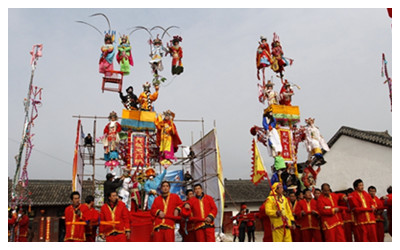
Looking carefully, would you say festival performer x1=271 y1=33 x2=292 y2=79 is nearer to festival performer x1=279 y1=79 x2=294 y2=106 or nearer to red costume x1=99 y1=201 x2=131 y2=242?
festival performer x1=279 y1=79 x2=294 y2=106

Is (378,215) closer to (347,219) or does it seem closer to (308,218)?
(347,219)

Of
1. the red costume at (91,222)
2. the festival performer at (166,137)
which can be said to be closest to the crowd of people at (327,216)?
the red costume at (91,222)

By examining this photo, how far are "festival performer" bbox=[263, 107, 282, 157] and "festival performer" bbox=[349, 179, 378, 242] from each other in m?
3.84

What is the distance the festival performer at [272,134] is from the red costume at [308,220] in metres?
3.35

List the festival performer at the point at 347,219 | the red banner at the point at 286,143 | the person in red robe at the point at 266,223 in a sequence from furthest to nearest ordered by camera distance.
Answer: the red banner at the point at 286,143 < the person in red robe at the point at 266,223 < the festival performer at the point at 347,219

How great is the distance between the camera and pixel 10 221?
9.96 meters

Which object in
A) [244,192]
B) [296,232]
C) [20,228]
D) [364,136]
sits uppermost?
[364,136]

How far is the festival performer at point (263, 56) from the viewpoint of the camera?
41.6 ft

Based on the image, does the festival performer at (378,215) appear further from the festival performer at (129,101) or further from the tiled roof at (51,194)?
the tiled roof at (51,194)

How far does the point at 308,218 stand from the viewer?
27.3ft

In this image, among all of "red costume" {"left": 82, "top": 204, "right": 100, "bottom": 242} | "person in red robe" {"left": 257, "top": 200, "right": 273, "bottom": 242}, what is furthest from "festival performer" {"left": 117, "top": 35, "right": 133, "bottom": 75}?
"person in red robe" {"left": 257, "top": 200, "right": 273, "bottom": 242}

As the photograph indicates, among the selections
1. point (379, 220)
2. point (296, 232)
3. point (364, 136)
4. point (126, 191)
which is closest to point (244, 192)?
point (364, 136)

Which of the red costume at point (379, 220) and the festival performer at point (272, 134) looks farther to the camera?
the festival performer at point (272, 134)

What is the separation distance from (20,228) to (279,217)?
283 inches
